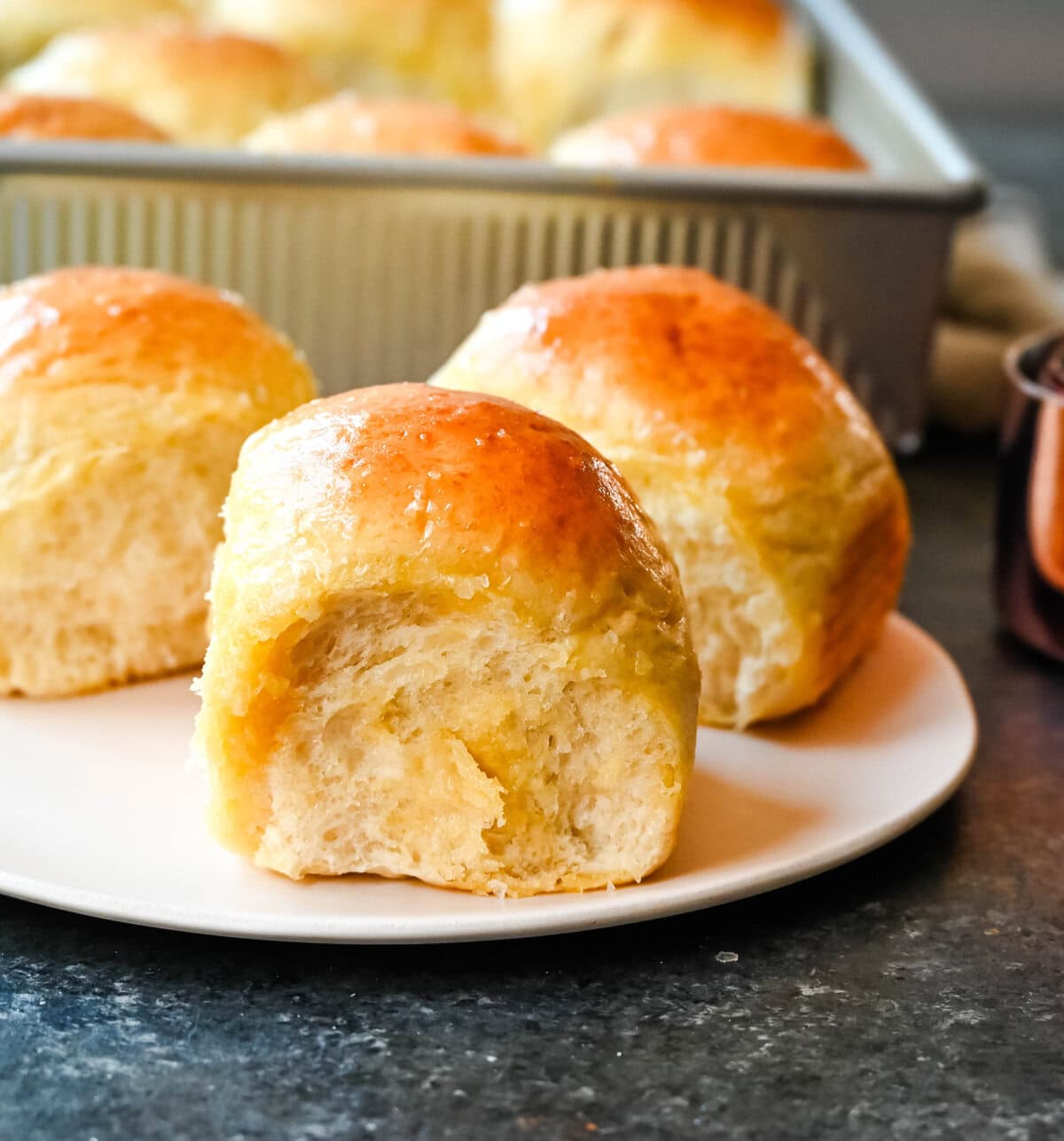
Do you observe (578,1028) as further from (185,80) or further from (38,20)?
(38,20)

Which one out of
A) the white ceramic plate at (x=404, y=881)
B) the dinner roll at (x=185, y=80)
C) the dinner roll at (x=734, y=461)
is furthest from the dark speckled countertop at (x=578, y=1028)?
the dinner roll at (x=185, y=80)

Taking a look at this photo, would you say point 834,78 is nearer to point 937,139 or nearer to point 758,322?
point 937,139

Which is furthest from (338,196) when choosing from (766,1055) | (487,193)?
(766,1055)

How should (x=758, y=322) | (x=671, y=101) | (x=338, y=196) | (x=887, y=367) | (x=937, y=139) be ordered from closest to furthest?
(x=758, y=322), (x=338, y=196), (x=887, y=367), (x=937, y=139), (x=671, y=101)

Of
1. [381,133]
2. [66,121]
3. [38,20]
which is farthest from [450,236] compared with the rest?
[38,20]

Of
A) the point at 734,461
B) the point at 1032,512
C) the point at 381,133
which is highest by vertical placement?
the point at 381,133

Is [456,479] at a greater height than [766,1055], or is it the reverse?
[456,479]
